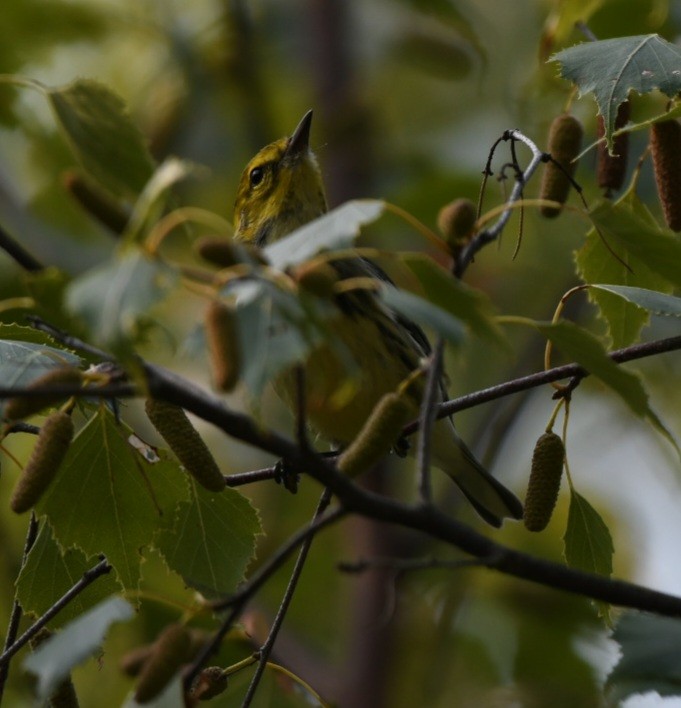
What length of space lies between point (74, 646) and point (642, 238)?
3.67 feet

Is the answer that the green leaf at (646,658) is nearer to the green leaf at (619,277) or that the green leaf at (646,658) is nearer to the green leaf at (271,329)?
the green leaf at (619,277)

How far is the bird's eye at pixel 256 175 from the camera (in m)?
4.00

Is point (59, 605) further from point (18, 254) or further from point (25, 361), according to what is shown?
point (18, 254)

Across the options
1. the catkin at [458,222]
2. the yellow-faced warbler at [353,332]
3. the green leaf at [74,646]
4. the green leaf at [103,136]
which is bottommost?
the yellow-faced warbler at [353,332]

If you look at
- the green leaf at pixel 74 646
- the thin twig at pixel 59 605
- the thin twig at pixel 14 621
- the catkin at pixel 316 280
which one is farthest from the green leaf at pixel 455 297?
the thin twig at pixel 14 621

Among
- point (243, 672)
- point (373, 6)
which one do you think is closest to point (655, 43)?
Result: point (243, 672)

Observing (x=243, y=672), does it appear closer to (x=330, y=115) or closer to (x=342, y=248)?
(x=342, y=248)

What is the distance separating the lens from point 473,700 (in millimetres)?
5387

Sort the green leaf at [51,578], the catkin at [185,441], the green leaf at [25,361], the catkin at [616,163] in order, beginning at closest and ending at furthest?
the catkin at [185,441] < the green leaf at [25,361] < the green leaf at [51,578] < the catkin at [616,163]

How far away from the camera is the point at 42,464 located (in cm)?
172

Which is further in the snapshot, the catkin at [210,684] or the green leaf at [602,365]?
the catkin at [210,684]

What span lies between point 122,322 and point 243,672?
1518 millimetres

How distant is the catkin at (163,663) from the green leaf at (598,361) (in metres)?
0.69

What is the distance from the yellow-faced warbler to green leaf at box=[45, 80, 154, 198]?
3.95ft
